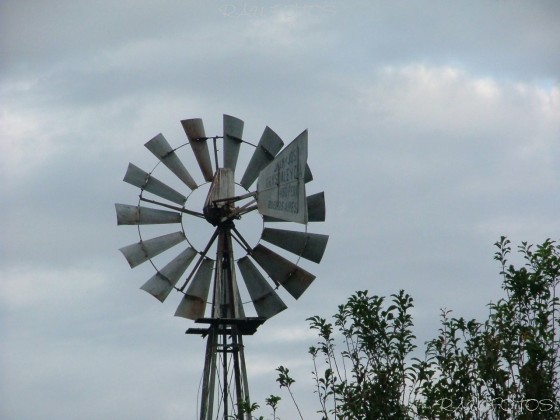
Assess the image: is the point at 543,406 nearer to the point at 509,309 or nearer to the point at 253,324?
the point at 509,309

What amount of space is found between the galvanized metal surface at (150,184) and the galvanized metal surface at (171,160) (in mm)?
234

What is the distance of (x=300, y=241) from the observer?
1620 centimetres

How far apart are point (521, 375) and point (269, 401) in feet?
9.82

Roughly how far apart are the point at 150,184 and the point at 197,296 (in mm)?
1817

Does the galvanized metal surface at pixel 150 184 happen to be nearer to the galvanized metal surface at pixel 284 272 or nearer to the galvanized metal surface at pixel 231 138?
the galvanized metal surface at pixel 231 138

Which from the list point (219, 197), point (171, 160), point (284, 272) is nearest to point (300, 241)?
point (284, 272)

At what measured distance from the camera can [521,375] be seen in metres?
11.3

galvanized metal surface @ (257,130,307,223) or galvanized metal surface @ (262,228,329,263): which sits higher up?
galvanized metal surface @ (262,228,329,263)

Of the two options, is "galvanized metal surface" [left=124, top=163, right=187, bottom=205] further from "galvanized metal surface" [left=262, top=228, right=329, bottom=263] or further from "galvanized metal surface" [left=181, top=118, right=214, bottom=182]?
"galvanized metal surface" [left=262, top=228, right=329, bottom=263]

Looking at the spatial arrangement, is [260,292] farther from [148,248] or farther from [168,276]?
[148,248]

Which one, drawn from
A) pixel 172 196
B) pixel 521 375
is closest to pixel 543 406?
pixel 521 375

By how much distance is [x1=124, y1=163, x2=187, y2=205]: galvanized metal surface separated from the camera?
16.3m

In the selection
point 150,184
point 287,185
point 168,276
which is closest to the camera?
point 287,185

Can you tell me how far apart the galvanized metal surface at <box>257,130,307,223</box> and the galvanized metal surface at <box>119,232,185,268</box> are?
254 cm
